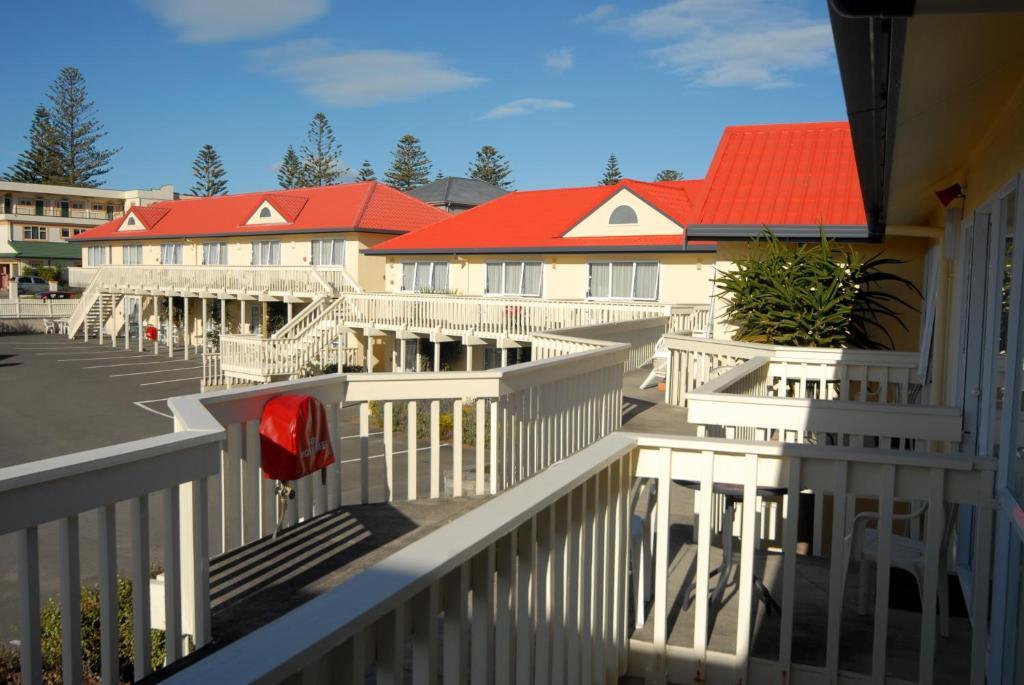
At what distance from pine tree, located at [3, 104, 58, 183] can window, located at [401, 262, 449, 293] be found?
63.4m

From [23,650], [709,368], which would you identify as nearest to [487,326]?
[709,368]

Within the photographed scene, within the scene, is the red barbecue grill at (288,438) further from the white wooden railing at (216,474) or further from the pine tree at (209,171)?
the pine tree at (209,171)

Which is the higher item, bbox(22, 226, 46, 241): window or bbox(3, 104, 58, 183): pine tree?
bbox(3, 104, 58, 183): pine tree

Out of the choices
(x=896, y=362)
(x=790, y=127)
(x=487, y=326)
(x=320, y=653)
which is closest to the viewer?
(x=320, y=653)

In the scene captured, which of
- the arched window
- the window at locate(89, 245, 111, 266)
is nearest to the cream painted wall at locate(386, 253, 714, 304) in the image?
the arched window

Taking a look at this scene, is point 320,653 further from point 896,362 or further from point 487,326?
point 487,326

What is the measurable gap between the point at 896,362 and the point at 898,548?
4.70 m

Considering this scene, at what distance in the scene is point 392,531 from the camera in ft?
19.1

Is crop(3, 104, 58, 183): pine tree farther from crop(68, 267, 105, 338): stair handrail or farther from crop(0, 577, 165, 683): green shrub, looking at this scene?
crop(0, 577, 165, 683): green shrub

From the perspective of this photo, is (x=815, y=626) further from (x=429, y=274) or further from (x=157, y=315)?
(x=157, y=315)

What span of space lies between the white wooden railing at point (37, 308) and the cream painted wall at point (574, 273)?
2749 cm

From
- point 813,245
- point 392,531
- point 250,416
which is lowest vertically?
point 392,531

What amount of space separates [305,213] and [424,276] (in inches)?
402

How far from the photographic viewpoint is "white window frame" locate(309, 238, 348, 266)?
1583 inches
